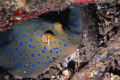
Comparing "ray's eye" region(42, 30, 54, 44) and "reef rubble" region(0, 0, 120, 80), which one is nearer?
"reef rubble" region(0, 0, 120, 80)

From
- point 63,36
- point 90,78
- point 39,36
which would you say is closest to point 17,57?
point 39,36

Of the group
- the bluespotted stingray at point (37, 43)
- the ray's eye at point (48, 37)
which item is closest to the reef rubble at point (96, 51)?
the bluespotted stingray at point (37, 43)

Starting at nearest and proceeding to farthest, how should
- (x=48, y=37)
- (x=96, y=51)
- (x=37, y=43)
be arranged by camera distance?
1. (x=48, y=37)
2. (x=96, y=51)
3. (x=37, y=43)

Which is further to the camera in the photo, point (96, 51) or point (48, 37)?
point (96, 51)

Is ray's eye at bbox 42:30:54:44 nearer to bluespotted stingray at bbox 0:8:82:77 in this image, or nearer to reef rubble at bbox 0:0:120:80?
bluespotted stingray at bbox 0:8:82:77

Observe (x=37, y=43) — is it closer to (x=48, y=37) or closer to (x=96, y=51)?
(x=48, y=37)

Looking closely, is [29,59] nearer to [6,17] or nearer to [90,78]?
[6,17]

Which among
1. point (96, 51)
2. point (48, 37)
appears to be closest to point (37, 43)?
point (48, 37)

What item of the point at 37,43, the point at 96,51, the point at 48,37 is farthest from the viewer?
the point at 37,43

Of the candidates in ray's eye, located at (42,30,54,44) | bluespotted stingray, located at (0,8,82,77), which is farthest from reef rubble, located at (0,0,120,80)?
ray's eye, located at (42,30,54,44)
